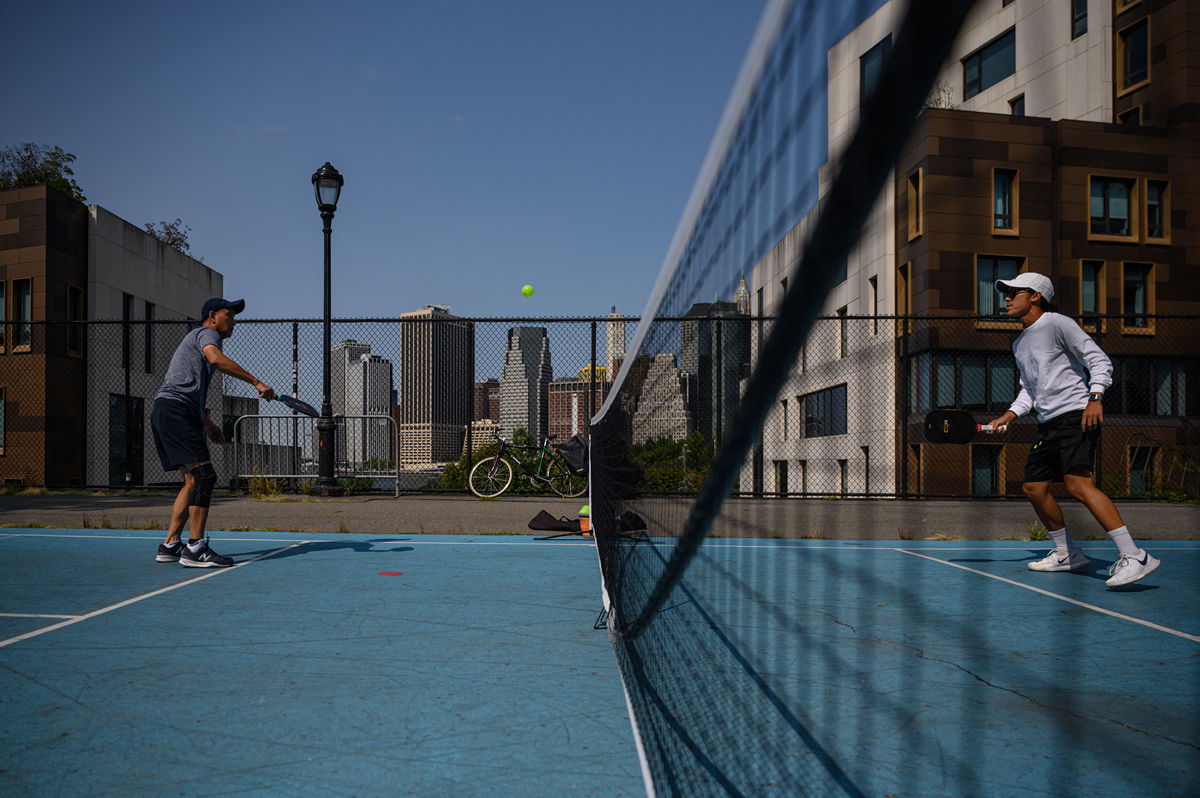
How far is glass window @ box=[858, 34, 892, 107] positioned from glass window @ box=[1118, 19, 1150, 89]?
95 cm

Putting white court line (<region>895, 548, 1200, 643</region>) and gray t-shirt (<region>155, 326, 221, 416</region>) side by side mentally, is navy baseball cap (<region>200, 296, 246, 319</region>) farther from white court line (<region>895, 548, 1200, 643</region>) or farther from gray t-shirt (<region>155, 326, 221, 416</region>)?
white court line (<region>895, 548, 1200, 643</region>)

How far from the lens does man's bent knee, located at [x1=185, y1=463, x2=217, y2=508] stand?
6.03 meters

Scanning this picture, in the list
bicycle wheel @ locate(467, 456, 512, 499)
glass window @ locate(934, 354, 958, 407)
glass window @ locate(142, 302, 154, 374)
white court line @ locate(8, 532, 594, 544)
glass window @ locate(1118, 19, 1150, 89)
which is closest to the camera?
glass window @ locate(1118, 19, 1150, 89)

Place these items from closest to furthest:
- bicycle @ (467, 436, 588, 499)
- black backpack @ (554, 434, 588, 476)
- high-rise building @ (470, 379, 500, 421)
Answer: black backpack @ (554, 434, 588, 476) < bicycle @ (467, 436, 588, 499) < high-rise building @ (470, 379, 500, 421)

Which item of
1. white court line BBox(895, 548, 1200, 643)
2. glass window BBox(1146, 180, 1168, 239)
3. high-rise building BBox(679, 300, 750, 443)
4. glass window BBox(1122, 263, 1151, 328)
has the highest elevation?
glass window BBox(1122, 263, 1151, 328)

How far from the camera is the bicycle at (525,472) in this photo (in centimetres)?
1181

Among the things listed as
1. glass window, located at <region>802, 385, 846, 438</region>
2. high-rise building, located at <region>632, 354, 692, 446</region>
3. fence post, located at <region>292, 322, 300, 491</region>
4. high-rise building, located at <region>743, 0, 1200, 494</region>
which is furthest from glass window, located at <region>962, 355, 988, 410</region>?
fence post, located at <region>292, 322, 300, 491</region>

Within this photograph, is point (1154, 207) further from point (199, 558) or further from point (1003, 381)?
point (199, 558)

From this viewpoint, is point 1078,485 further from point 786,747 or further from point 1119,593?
point 786,747

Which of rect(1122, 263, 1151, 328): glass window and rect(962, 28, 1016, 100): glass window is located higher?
rect(1122, 263, 1151, 328): glass window

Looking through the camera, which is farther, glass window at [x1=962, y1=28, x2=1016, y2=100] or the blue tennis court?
the blue tennis court

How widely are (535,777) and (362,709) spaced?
932 millimetres

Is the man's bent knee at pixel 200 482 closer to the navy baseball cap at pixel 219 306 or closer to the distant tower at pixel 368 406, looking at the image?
the navy baseball cap at pixel 219 306

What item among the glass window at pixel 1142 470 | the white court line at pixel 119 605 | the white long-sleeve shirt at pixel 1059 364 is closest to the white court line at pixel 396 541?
the white court line at pixel 119 605
